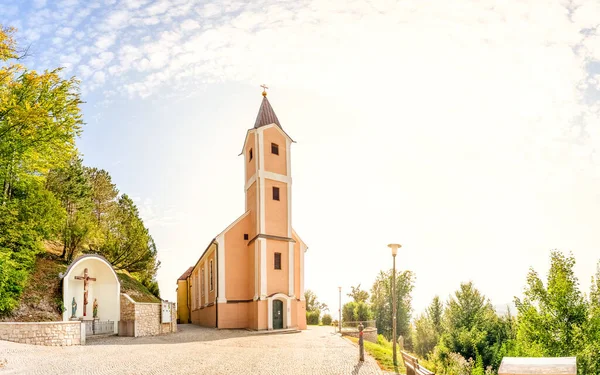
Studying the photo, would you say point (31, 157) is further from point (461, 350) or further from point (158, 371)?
point (461, 350)

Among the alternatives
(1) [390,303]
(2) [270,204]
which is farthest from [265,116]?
(1) [390,303]

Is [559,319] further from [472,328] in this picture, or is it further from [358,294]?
[358,294]

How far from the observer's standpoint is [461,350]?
45.9 meters

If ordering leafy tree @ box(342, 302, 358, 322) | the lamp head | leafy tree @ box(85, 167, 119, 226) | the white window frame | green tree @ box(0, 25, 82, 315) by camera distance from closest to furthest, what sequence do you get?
the lamp head
green tree @ box(0, 25, 82, 315)
the white window frame
leafy tree @ box(85, 167, 119, 226)
leafy tree @ box(342, 302, 358, 322)

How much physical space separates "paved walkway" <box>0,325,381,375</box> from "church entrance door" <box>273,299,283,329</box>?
8.54m

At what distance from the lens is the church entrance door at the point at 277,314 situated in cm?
2902

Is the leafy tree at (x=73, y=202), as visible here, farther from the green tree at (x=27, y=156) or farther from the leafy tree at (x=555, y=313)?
the leafy tree at (x=555, y=313)

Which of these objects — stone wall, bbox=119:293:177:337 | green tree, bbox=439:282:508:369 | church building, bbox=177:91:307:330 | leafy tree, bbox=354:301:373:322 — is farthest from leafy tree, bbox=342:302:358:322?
stone wall, bbox=119:293:177:337

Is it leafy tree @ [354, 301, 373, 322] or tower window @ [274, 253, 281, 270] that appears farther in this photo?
leafy tree @ [354, 301, 373, 322]

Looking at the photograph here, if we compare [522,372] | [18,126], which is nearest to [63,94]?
[18,126]

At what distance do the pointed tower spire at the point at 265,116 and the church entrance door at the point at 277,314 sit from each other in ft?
37.1

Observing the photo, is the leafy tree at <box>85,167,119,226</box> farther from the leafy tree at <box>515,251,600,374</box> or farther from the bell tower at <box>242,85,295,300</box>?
the leafy tree at <box>515,251,600,374</box>

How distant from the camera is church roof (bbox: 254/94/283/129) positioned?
32.9 metres

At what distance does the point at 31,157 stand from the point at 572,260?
1290 inches
